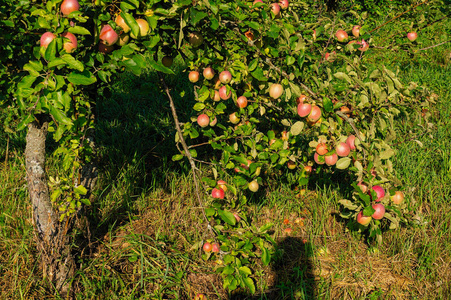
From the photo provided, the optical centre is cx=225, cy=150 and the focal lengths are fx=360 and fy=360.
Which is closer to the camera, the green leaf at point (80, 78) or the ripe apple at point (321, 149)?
the green leaf at point (80, 78)

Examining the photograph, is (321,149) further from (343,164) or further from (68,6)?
(68,6)

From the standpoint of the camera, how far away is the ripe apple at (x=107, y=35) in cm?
137

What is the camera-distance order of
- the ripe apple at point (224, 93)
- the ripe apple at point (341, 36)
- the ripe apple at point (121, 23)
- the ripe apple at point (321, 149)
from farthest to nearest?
the ripe apple at point (341, 36) → the ripe apple at point (321, 149) → the ripe apple at point (224, 93) → the ripe apple at point (121, 23)

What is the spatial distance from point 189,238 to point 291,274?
0.74 metres

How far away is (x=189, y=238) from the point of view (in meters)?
2.56

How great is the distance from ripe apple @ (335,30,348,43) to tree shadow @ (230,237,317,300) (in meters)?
1.38

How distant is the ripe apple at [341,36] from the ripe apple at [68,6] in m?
1.46

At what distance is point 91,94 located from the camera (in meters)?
2.29

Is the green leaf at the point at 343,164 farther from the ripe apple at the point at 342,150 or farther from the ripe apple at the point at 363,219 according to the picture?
the ripe apple at the point at 363,219

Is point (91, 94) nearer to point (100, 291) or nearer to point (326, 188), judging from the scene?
point (100, 291)

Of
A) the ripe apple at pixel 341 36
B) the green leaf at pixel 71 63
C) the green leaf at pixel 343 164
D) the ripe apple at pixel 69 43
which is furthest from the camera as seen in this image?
the ripe apple at pixel 341 36

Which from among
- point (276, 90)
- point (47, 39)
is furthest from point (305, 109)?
point (47, 39)

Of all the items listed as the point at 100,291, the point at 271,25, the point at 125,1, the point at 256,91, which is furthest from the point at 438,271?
the point at 125,1

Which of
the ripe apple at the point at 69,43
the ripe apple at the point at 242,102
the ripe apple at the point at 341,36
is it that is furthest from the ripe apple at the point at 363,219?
the ripe apple at the point at 69,43
